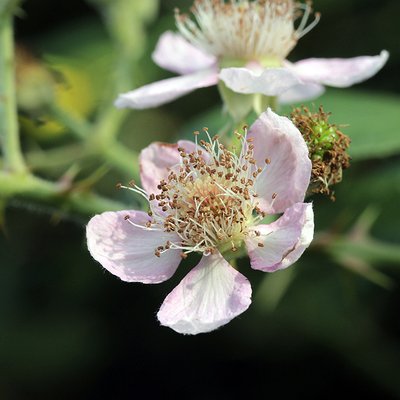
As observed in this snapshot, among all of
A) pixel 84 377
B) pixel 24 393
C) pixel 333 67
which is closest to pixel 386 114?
pixel 333 67

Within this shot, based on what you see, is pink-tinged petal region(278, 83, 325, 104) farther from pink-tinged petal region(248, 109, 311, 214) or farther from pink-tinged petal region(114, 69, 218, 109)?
pink-tinged petal region(248, 109, 311, 214)

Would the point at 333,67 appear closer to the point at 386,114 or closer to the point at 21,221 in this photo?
the point at 386,114

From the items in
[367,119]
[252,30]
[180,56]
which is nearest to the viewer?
[252,30]

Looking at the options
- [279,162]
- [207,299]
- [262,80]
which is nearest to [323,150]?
[279,162]

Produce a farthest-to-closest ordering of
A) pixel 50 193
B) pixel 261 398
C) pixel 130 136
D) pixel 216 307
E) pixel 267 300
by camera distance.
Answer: pixel 130 136
pixel 261 398
pixel 267 300
pixel 50 193
pixel 216 307

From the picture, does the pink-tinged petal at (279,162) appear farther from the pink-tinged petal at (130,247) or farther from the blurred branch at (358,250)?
the blurred branch at (358,250)

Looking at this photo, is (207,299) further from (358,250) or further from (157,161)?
(358,250)
